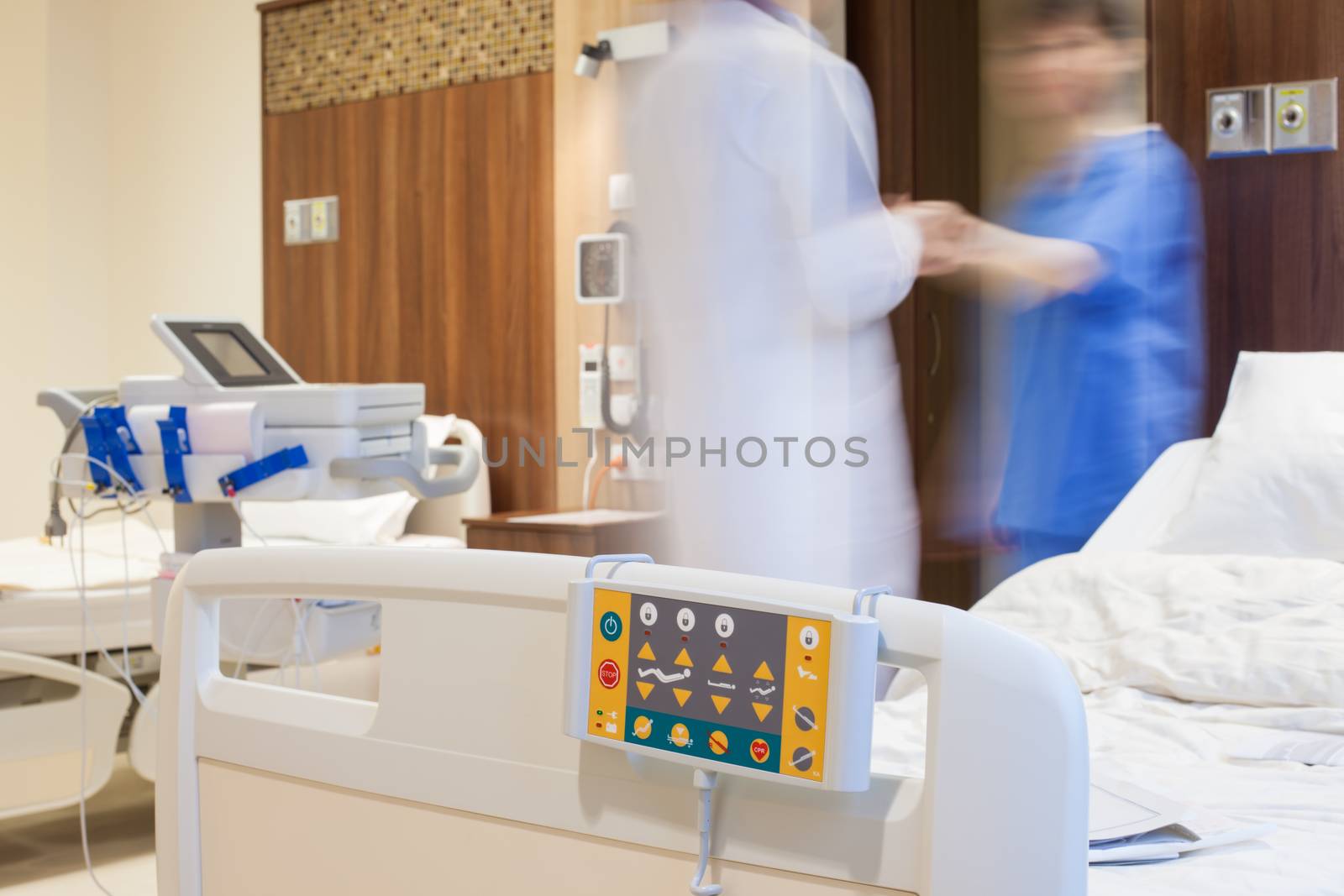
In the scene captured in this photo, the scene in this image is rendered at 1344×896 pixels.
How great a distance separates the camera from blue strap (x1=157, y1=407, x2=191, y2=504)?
1942mm

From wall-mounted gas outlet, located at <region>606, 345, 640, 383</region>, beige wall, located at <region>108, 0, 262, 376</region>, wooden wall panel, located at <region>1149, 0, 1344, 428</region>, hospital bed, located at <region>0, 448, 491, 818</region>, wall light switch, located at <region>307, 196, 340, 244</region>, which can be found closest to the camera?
hospital bed, located at <region>0, 448, 491, 818</region>

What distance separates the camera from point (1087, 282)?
9.25 feet

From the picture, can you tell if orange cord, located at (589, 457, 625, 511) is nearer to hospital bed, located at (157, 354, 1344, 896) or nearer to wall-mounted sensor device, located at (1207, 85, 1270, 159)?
wall-mounted sensor device, located at (1207, 85, 1270, 159)

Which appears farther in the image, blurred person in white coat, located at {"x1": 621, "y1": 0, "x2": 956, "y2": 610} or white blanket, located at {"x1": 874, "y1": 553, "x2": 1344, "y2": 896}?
blurred person in white coat, located at {"x1": 621, "y1": 0, "x2": 956, "y2": 610}

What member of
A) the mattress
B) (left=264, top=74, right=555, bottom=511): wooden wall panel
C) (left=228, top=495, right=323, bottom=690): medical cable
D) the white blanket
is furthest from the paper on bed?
(left=264, top=74, right=555, bottom=511): wooden wall panel

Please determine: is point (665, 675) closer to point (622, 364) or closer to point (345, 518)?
point (622, 364)

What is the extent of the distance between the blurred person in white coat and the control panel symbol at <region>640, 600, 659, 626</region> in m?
2.03

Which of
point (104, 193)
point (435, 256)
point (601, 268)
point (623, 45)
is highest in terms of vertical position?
point (623, 45)

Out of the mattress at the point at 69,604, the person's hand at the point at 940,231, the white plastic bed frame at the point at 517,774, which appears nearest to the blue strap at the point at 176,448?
the mattress at the point at 69,604

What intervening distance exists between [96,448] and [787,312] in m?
1.40

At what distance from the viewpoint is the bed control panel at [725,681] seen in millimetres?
660

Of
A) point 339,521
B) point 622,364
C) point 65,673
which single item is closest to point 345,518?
point 339,521

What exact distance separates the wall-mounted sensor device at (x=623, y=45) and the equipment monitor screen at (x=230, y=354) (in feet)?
5.14

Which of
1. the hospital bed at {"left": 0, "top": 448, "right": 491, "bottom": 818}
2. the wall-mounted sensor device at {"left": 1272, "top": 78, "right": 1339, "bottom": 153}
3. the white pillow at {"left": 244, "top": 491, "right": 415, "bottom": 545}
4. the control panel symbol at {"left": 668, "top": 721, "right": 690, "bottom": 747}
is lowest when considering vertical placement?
the hospital bed at {"left": 0, "top": 448, "right": 491, "bottom": 818}
